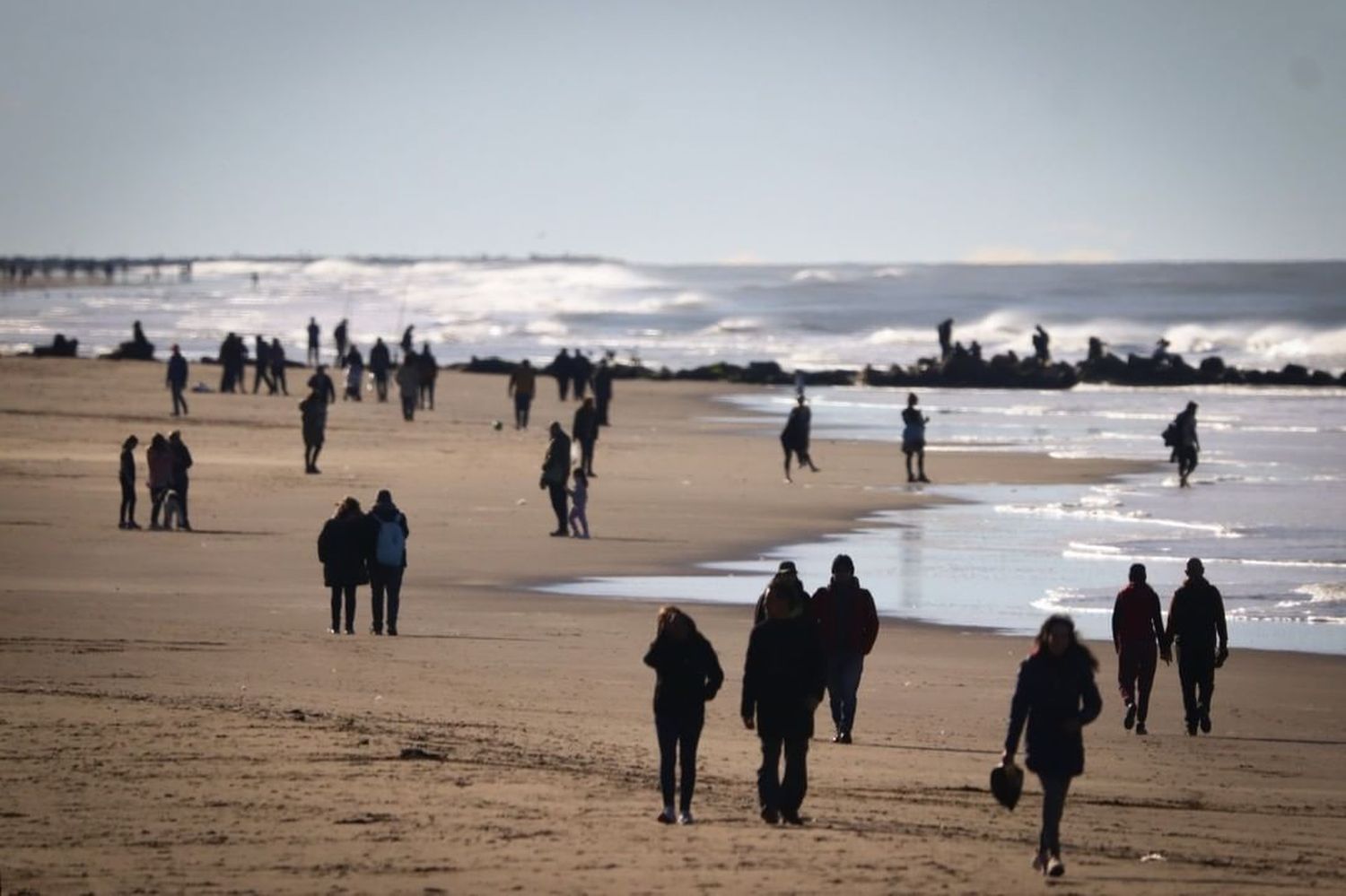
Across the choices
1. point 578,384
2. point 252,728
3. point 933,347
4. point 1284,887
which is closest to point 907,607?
point 252,728

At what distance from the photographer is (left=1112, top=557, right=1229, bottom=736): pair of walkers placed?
14.5 meters

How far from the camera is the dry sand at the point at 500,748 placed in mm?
9953

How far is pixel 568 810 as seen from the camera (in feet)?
36.0

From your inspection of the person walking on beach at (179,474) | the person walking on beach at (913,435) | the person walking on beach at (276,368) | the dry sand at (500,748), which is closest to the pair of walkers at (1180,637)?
the dry sand at (500,748)

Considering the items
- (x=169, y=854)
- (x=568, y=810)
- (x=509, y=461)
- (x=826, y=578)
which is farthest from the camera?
(x=509, y=461)

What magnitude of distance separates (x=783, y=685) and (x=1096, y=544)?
1528 cm

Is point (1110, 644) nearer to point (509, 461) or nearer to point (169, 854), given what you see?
point (169, 854)

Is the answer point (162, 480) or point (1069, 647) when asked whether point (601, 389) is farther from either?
point (1069, 647)

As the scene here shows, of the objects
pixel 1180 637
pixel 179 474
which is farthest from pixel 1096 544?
pixel 1180 637

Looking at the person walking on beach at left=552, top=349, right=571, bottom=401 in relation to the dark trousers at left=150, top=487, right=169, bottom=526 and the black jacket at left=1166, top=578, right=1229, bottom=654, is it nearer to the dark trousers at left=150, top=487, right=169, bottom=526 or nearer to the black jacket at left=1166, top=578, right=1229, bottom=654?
the dark trousers at left=150, top=487, right=169, bottom=526

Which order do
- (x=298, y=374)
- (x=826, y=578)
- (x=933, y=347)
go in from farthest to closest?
(x=933, y=347) < (x=298, y=374) < (x=826, y=578)

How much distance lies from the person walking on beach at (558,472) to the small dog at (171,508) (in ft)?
13.4

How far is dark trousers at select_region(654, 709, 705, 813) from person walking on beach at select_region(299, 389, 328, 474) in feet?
69.7

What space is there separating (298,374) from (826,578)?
3791 centimetres
